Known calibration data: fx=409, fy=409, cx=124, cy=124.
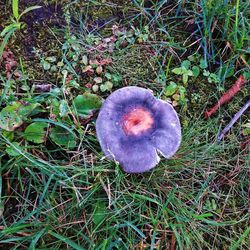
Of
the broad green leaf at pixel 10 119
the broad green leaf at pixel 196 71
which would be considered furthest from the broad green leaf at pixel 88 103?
the broad green leaf at pixel 196 71

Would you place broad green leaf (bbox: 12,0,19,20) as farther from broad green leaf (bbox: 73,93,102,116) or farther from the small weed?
broad green leaf (bbox: 73,93,102,116)

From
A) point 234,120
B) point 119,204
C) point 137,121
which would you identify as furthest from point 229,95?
point 119,204

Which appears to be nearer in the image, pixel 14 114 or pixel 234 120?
pixel 14 114

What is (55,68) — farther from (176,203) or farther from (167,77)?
(176,203)

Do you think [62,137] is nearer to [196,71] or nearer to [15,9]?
[15,9]

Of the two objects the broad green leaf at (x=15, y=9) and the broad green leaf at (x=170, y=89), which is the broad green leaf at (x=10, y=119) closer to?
the broad green leaf at (x=15, y=9)

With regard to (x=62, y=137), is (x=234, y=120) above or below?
above
